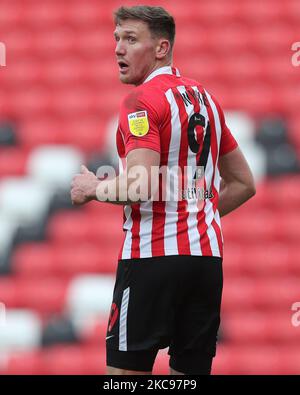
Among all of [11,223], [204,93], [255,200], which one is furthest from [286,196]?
[204,93]

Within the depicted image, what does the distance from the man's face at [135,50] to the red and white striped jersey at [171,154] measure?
0.12 feet

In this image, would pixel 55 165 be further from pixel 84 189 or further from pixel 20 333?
pixel 84 189

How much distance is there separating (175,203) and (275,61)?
3506mm

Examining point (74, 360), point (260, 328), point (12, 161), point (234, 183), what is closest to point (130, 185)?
point (234, 183)

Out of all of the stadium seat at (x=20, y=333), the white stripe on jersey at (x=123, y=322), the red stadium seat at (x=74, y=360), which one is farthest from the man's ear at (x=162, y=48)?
the stadium seat at (x=20, y=333)

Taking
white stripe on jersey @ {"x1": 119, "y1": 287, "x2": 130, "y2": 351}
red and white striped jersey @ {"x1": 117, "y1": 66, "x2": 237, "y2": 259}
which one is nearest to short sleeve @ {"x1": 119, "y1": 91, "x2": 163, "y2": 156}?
red and white striped jersey @ {"x1": 117, "y1": 66, "x2": 237, "y2": 259}

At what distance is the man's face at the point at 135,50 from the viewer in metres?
2.35

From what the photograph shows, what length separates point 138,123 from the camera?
2.21 metres

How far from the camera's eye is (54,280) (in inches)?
181

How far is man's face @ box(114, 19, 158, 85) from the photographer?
235cm

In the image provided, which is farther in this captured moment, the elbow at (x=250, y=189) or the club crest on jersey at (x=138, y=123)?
the elbow at (x=250, y=189)

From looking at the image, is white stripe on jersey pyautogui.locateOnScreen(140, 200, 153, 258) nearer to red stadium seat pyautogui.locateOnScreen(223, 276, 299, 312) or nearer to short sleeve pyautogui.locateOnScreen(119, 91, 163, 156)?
short sleeve pyautogui.locateOnScreen(119, 91, 163, 156)

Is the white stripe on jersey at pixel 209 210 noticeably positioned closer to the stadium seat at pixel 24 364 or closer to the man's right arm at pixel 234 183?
the man's right arm at pixel 234 183

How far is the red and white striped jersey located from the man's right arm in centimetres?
20
